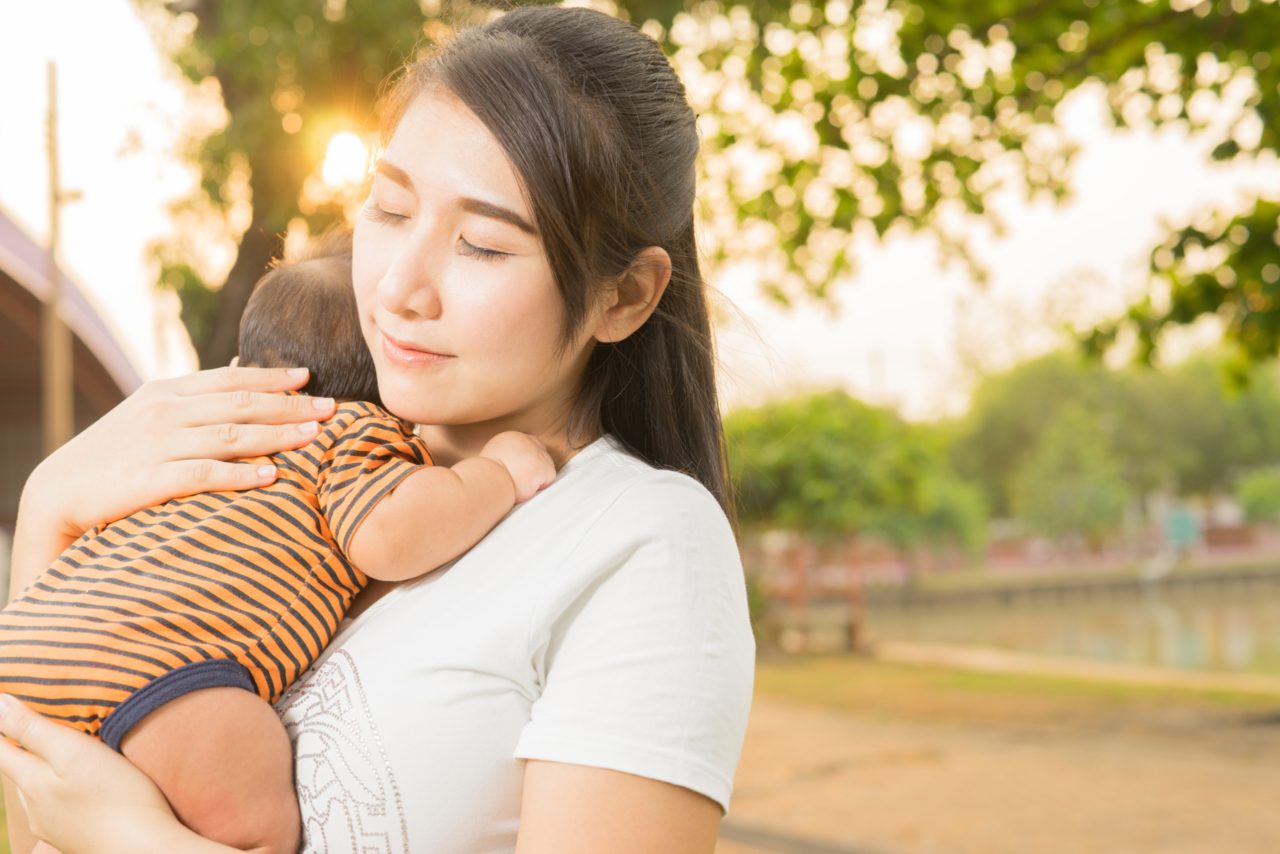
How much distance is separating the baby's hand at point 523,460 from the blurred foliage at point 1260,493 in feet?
162

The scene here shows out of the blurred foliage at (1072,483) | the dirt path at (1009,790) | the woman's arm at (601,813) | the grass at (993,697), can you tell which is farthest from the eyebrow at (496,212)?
the blurred foliage at (1072,483)

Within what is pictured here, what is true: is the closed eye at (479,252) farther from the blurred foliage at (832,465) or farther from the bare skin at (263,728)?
the blurred foliage at (832,465)

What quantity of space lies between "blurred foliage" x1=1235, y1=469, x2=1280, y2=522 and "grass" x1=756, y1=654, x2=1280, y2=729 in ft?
114

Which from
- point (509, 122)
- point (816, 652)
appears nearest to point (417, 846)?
point (509, 122)

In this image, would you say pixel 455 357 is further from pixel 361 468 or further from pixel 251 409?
pixel 251 409

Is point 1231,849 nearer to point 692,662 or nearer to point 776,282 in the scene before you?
point 776,282

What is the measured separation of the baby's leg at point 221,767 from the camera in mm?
1203

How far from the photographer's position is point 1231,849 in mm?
6344

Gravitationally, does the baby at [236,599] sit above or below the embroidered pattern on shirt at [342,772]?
above

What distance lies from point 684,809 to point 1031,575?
141 ft

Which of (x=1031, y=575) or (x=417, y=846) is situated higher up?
(x=417, y=846)

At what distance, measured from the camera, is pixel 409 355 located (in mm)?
1287

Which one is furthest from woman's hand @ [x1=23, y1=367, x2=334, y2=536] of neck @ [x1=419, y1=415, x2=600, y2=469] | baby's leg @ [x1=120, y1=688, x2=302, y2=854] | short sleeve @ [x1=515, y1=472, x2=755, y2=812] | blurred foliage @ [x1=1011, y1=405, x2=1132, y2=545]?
blurred foliage @ [x1=1011, y1=405, x2=1132, y2=545]

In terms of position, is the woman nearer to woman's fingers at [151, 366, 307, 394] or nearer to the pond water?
woman's fingers at [151, 366, 307, 394]
